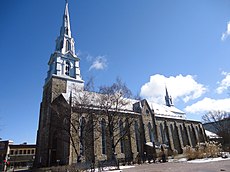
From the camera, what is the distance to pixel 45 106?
116ft

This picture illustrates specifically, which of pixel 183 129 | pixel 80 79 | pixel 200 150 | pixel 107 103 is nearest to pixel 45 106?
pixel 80 79

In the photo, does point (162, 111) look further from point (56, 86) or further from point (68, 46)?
point (68, 46)

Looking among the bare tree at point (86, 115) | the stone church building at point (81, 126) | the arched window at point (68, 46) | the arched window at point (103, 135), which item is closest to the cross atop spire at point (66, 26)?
the stone church building at point (81, 126)

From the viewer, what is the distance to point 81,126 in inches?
1096

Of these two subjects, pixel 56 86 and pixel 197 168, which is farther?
pixel 56 86

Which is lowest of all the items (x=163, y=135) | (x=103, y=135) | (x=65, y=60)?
(x=163, y=135)

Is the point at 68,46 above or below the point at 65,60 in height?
above

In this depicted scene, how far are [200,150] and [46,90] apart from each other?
105ft

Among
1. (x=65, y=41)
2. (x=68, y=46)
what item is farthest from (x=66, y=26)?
(x=68, y=46)

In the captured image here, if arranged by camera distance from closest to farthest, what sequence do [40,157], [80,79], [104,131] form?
[40,157] < [104,131] < [80,79]

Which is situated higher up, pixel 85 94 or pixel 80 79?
pixel 80 79

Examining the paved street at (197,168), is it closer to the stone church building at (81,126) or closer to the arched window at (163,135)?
the stone church building at (81,126)

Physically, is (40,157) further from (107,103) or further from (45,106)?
(107,103)

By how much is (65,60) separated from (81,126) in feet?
55.9
